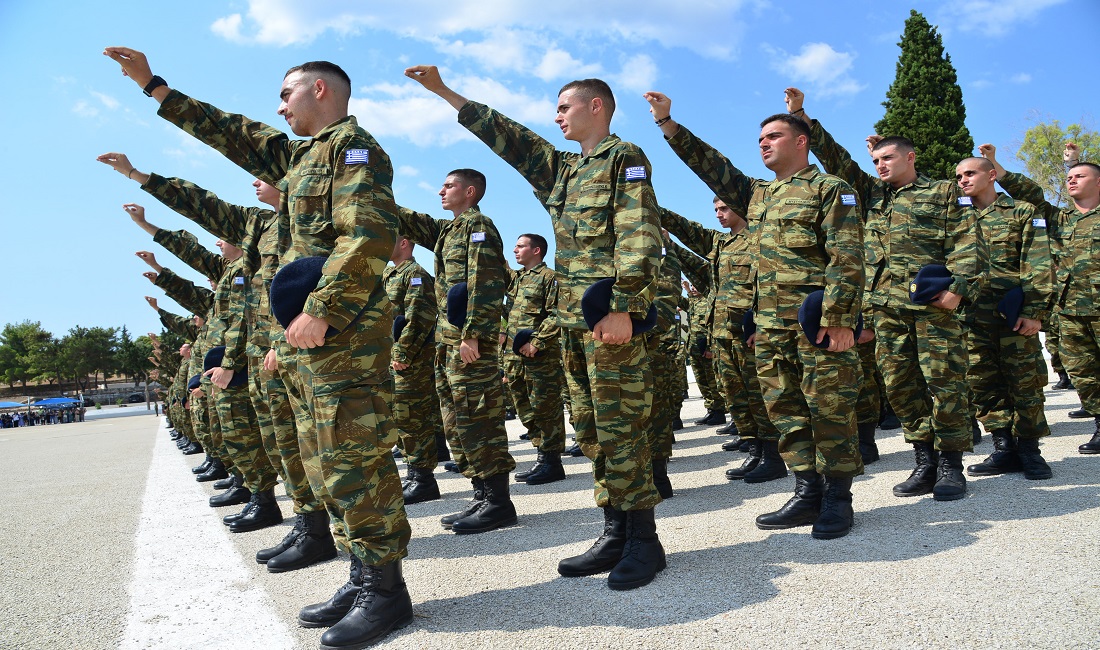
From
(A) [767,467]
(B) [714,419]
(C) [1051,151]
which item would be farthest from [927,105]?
(A) [767,467]

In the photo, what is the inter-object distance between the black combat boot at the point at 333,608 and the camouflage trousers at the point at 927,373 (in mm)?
3649

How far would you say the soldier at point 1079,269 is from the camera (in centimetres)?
577

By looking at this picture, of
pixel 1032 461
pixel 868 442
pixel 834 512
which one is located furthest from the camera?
pixel 868 442

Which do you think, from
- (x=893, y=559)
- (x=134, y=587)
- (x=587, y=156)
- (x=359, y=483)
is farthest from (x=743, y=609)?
(x=134, y=587)

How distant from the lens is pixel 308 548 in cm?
377

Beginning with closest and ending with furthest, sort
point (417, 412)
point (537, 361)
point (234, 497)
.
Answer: point (417, 412) → point (234, 497) → point (537, 361)

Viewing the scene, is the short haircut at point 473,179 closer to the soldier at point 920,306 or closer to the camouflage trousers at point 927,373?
the soldier at point 920,306

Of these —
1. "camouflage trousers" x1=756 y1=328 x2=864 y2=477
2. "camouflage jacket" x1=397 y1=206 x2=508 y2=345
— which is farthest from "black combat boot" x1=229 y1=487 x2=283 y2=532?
"camouflage trousers" x1=756 y1=328 x2=864 y2=477

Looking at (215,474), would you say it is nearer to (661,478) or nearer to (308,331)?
(661,478)

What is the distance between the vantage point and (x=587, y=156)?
3.48 m

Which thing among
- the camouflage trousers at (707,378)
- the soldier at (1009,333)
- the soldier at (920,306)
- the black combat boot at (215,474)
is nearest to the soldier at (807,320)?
the soldier at (920,306)

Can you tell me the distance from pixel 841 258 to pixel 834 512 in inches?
54.7

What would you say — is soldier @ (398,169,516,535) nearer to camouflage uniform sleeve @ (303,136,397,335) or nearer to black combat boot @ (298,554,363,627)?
black combat boot @ (298,554,363,627)

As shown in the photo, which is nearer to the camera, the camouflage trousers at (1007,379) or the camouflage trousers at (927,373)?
the camouflage trousers at (927,373)
